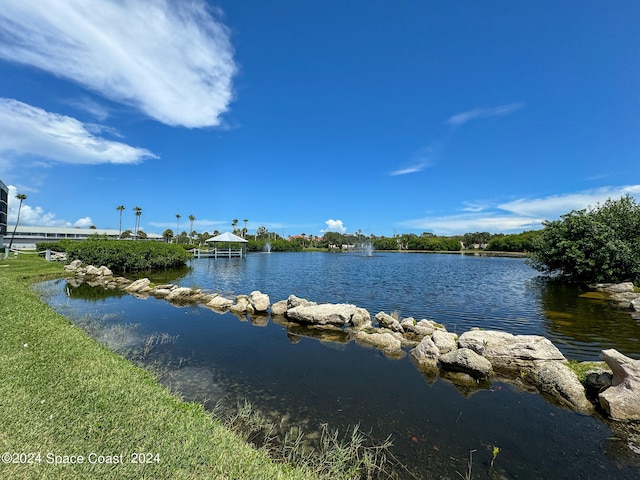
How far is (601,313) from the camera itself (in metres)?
16.2

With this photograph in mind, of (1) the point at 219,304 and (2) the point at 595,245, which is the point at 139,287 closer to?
(1) the point at 219,304

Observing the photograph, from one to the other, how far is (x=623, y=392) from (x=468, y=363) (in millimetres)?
3020

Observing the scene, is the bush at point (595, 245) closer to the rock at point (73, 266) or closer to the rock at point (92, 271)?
the rock at point (92, 271)

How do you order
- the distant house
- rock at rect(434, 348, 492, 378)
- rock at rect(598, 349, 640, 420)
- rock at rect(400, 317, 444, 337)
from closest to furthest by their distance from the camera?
1. rock at rect(598, 349, 640, 420)
2. rock at rect(434, 348, 492, 378)
3. rock at rect(400, 317, 444, 337)
4. the distant house

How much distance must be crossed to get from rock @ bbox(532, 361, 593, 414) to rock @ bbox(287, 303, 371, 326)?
651cm

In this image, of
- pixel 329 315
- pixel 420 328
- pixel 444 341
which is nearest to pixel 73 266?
pixel 329 315

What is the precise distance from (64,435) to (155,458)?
127cm

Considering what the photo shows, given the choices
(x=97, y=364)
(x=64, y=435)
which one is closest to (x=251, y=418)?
(x=64, y=435)

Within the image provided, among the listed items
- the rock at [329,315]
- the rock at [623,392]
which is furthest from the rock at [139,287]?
the rock at [623,392]

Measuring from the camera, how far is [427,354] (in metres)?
9.29

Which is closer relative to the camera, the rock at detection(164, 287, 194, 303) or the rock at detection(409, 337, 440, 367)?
the rock at detection(409, 337, 440, 367)

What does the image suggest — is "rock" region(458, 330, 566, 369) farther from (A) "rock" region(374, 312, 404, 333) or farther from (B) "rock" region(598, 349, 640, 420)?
(A) "rock" region(374, 312, 404, 333)

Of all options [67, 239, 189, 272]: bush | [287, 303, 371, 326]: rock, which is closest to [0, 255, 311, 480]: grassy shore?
[287, 303, 371, 326]: rock

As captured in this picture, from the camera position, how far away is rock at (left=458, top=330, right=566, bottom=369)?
877 cm
